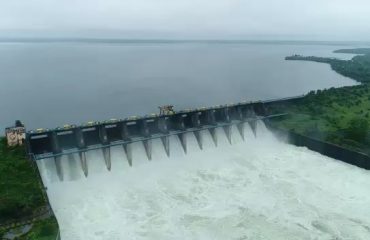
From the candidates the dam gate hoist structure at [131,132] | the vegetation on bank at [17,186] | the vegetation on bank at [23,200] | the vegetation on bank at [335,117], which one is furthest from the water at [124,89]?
the vegetation on bank at [23,200]

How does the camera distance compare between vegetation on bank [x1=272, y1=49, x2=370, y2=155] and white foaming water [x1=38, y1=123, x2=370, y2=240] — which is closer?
white foaming water [x1=38, y1=123, x2=370, y2=240]

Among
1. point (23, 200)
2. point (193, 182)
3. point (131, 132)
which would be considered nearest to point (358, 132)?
point (193, 182)

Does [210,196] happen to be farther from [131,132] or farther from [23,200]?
[23,200]

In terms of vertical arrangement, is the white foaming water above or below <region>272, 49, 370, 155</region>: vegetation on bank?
below

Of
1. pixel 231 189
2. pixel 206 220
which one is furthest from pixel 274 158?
pixel 206 220

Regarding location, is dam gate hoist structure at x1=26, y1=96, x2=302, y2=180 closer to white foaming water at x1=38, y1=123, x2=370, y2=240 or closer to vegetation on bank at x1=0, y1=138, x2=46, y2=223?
white foaming water at x1=38, y1=123, x2=370, y2=240

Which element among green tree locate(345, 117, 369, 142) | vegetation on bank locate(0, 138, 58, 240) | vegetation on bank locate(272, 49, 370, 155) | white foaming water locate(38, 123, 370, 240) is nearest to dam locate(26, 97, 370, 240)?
white foaming water locate(38, 123, 370, 240)

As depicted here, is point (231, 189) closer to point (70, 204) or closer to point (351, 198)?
point (351, 198)
